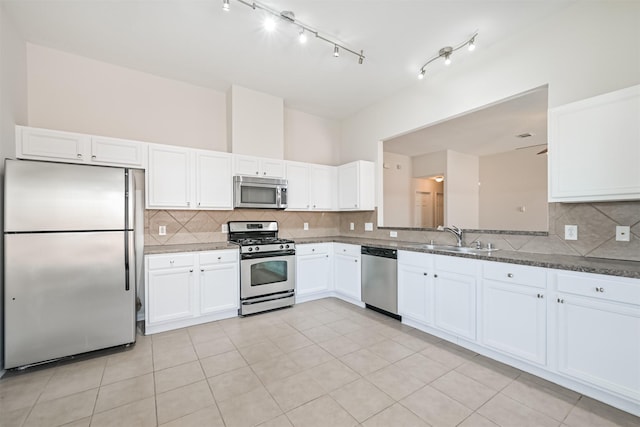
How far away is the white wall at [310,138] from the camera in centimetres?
462

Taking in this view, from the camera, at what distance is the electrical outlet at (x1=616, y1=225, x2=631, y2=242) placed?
2.01 m

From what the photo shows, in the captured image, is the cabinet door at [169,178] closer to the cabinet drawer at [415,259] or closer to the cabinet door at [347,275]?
the cabinet door at [347,275]

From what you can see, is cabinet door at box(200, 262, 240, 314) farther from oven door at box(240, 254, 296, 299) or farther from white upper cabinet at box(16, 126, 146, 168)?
white upper cabinet at box(16, 126, 146, 168)

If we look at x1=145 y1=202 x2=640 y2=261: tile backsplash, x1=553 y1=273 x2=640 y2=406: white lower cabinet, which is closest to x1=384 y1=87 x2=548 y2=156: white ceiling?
x1=145 y1=202 x2=640 y2=261: tile backsplash

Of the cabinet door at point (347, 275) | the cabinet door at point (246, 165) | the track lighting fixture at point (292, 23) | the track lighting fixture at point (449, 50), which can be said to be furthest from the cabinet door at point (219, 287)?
the track lighting fixture at point (449, 50)

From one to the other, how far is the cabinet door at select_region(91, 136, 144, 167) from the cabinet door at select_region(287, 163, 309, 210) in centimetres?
194

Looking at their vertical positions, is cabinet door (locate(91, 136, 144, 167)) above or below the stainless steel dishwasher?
above

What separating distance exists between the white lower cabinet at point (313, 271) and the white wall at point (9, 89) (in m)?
2.85

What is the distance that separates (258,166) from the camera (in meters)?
3.85

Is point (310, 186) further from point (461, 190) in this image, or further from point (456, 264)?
point (461, 190)

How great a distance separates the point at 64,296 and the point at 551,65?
475cm

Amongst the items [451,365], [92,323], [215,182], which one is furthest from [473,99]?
[92,323]

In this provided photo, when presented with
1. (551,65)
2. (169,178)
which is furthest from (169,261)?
(551,65)

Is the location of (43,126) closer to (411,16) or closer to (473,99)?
(411,16)
